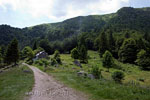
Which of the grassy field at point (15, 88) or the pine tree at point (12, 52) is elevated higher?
the pine tree at point (12, 52)

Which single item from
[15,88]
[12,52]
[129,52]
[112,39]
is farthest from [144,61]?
[12,52]

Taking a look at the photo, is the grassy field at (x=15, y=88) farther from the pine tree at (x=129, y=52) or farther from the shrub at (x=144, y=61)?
the pine tree at (x=129, y=52)

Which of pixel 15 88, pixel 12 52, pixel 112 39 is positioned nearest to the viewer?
pixel 15 88

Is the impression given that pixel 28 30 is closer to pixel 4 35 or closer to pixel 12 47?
pixel 4 35

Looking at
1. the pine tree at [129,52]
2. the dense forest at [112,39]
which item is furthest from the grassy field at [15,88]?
the pine tree at [129,52]

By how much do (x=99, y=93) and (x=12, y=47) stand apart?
37.1 metres

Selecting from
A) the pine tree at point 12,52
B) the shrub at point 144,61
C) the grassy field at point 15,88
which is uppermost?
the pine tree at point 12,52

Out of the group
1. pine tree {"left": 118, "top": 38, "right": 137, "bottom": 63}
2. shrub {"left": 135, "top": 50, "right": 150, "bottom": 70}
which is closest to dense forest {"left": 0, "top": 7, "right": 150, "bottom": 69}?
pine tree {"left": 118, "top": 38, "right": 137, "bottom": 63}

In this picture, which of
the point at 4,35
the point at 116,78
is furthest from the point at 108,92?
the point at 4,35

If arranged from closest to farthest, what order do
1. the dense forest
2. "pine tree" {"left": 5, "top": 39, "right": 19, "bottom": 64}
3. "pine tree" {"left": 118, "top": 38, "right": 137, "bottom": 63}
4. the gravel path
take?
the gravel path, "pine tree" {"left": 5, "top": 39, "right": 19, "bottom": 64}, "pine tree" {"left": 118, "top": 38, "right": 137, "bottom": 63}, the dense forest

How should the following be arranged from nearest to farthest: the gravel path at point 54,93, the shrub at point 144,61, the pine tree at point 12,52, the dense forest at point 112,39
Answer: the gravel path at point 54,93, the pine tree at point 12,52, the shrub at point 144,61, the dense forest at point 112,39

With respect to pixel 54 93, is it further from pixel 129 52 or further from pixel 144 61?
pixel 129 52

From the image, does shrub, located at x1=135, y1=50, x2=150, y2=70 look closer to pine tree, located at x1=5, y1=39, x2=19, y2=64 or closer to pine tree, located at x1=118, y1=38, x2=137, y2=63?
pine tree, located at x1=118, y1=38, x2=137, y2=63

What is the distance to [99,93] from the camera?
31.7ft
